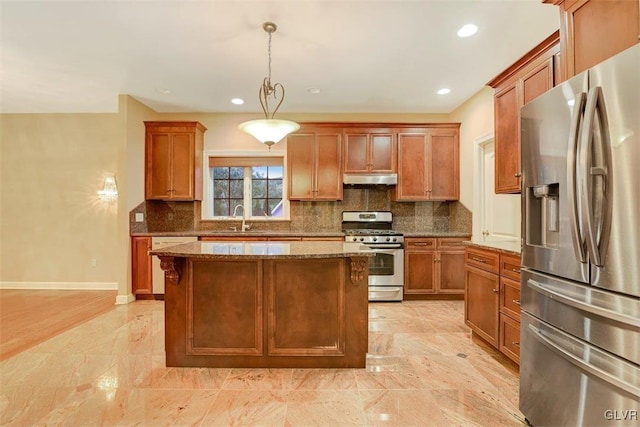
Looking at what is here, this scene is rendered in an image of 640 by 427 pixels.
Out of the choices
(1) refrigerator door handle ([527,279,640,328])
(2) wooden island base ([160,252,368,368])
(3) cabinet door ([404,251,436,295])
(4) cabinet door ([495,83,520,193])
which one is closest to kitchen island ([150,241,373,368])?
(2) wooden island base ([160,252,368,368])

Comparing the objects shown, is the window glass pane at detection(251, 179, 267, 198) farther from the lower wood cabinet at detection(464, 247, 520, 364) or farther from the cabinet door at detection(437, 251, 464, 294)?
the lower wood cabinet at detection(464, 247, 520, 364)

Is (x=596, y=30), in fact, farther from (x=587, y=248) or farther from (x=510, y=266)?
(x=510, y=266)

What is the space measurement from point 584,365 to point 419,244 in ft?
9.78

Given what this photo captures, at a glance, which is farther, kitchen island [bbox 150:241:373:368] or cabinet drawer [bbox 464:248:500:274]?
cabinet drawer [bbox 464:248:500:274]

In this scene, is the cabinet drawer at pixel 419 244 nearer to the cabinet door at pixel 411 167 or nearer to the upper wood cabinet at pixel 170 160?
the cabinet door at pixel 411 167

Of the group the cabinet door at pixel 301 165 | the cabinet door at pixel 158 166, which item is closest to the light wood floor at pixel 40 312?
the cabinet door at pixel 158 166

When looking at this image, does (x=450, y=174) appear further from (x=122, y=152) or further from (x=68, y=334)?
(x=68, y=334)

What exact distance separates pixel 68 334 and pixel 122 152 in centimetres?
228

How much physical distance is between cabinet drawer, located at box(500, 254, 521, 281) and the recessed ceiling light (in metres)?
1.96

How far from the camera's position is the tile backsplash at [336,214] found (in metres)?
4.80

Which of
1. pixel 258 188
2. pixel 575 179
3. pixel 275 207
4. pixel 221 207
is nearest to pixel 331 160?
pixel 275 207

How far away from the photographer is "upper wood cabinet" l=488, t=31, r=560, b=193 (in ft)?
7.29

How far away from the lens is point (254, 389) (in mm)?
2076

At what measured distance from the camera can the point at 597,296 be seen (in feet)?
4.08
